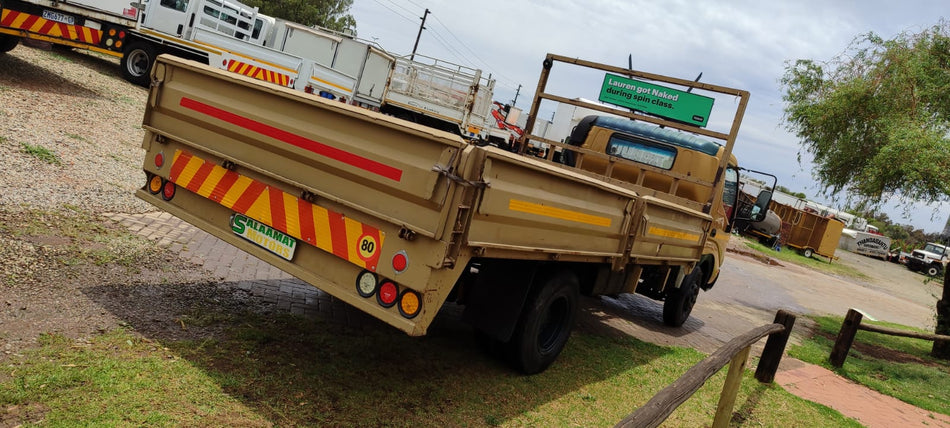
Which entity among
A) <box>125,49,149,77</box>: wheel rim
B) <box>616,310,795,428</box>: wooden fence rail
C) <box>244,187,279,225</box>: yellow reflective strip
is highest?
<box>125,49,149,77</box>: wheel rim

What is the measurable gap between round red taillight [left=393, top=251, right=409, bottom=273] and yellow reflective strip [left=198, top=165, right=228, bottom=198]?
4.94 ft

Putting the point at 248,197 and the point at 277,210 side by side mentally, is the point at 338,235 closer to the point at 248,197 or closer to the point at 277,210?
the point at 277,210

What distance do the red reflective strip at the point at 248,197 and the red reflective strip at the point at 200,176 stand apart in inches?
14.0

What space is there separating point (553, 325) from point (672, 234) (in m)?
1.64

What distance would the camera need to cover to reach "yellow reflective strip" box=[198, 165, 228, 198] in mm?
4378

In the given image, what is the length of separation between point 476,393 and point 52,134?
6.73 metres

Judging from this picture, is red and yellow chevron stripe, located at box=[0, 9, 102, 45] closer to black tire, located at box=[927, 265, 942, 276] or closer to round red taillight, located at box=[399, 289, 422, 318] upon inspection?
round red taillight, located at box=[399, 289, 422, 318]

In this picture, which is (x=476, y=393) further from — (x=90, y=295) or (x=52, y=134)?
(x=52, y=134)

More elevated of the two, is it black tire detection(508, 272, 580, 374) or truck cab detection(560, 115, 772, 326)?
truck cab detection(560, 115, 772, 326)

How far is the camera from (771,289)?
53.7 feet

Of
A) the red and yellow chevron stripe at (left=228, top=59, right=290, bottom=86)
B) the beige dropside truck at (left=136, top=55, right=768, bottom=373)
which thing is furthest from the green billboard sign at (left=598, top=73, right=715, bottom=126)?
the red and yellow chevron stripe at (left=228, top=59, right=290, bottom=86)

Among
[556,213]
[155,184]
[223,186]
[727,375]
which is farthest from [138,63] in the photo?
[727,375]

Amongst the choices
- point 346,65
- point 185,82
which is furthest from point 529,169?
point 346,65

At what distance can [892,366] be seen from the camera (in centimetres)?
955
